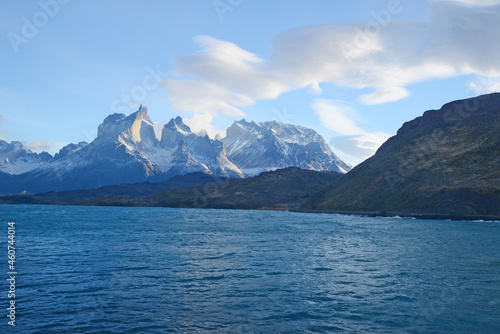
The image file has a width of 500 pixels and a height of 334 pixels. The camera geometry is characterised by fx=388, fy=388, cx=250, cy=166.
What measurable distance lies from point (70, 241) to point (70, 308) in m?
53.4

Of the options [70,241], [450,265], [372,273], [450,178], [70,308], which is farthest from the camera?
[450,178]

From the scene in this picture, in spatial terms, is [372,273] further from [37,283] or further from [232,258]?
[37,283]

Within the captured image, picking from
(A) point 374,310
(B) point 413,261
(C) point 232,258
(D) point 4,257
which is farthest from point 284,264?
(D) point 4,257

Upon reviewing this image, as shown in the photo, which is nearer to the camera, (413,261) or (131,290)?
(131,290)

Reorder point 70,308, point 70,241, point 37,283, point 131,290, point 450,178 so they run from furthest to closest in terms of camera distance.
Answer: point 450,178 → point 70,241 → point 37,283 → point 131,290 → point 70,308

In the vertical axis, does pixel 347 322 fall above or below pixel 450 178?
below

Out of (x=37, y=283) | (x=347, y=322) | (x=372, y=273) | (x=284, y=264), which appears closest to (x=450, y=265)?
(x=372, y=273)

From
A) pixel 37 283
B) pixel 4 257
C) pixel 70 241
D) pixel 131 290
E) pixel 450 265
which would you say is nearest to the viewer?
pixel 131 290

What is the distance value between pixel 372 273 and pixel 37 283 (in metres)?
36.2

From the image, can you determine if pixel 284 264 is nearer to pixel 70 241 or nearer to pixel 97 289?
pixel 97 289

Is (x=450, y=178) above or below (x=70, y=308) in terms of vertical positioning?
above

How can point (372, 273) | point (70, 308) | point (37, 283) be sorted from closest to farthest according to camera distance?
1. point (70, 308)
2. point (37, 283)
3. point (372, 273)

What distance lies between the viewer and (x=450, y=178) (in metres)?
187

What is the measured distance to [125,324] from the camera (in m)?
26.0
